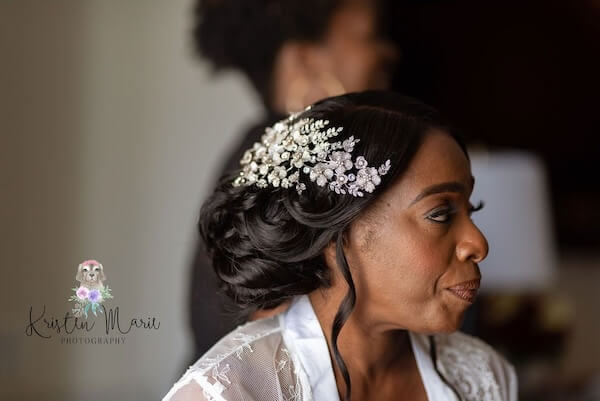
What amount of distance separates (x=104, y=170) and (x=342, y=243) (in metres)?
0.66

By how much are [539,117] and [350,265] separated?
2.49 meters

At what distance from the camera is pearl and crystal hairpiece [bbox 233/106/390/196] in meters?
1.28

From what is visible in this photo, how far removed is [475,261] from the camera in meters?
1.34

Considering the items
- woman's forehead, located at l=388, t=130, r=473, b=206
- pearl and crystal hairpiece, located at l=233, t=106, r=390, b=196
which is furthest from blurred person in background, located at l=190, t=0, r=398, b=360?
woman's forehead, located at l=388, t=130, r=473, b=206

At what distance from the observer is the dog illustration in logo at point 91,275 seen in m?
1.40

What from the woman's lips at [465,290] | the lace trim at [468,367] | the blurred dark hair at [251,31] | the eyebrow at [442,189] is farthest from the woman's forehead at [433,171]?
the blurred dark hair at [251,31]

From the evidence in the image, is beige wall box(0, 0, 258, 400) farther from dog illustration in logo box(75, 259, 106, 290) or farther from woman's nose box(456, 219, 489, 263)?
woman's nose box(456, 219, 489, 263)

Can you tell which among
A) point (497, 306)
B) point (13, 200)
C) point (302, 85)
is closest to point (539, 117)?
point (497, 306)

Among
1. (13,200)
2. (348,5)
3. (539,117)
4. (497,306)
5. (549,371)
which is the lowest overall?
(549,371)

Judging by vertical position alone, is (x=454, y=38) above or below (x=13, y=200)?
above

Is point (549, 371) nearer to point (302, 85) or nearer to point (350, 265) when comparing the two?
point (302, 85)

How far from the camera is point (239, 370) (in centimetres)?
125

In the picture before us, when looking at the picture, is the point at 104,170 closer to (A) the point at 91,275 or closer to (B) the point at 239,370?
(A) the point at 91,275

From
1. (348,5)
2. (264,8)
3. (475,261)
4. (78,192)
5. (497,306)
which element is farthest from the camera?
(497,306)
